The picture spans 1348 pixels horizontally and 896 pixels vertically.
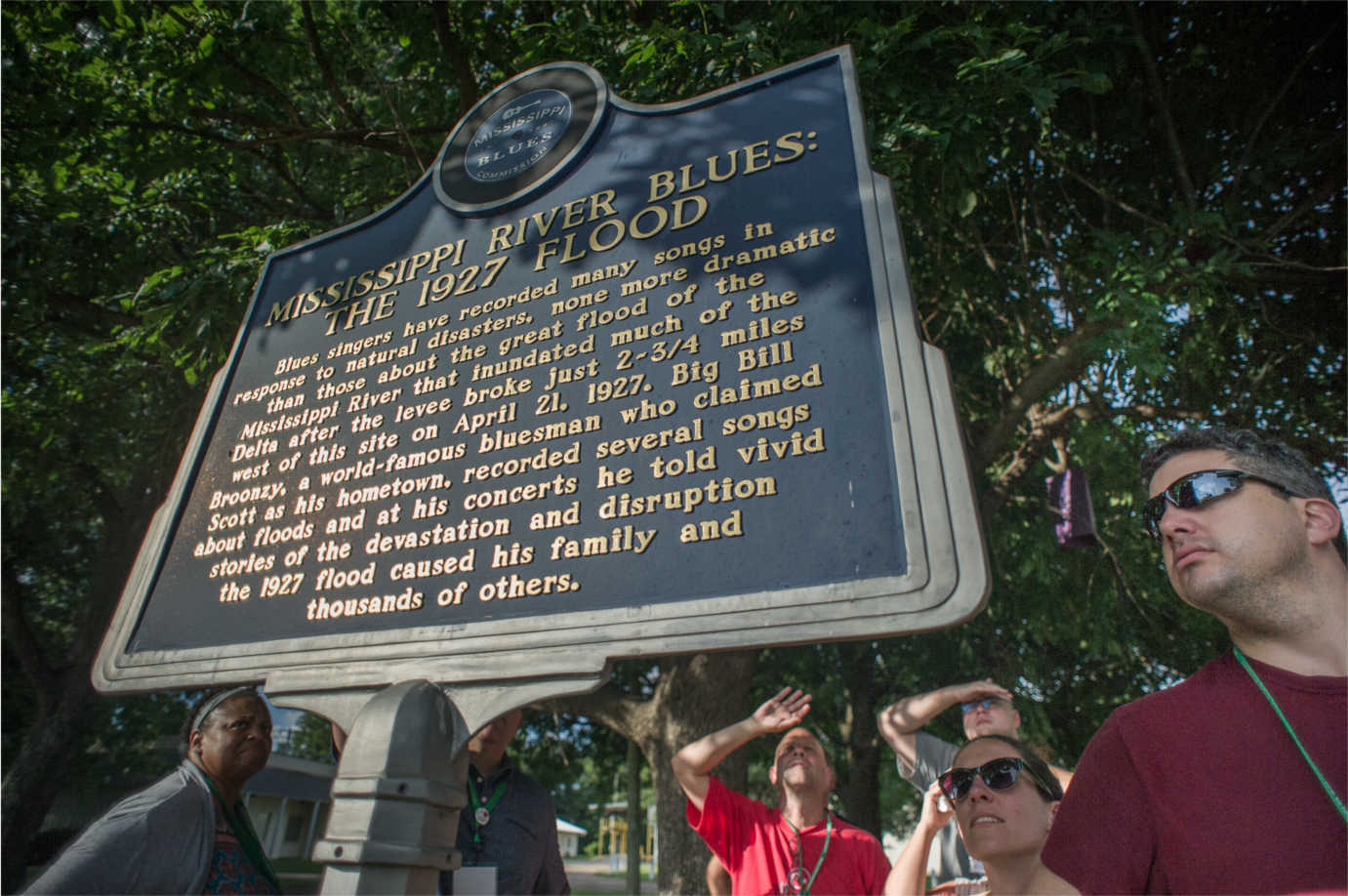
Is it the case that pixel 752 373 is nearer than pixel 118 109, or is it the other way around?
pixel 752 373

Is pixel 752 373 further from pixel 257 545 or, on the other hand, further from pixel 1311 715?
pixel 257 545

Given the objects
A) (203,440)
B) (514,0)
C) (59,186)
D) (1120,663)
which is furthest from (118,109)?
(1120,663)

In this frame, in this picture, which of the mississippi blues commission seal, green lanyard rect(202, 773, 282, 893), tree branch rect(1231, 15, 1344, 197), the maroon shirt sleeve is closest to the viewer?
the maroon shirt sleeve

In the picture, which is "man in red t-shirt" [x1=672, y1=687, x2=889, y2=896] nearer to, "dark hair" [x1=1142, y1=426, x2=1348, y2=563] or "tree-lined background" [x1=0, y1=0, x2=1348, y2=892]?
"dark hair" [x1=1142, y1=426, x2=1348, y2=563]

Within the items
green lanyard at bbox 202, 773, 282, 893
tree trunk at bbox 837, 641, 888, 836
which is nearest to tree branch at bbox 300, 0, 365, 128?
green lanyard at bbox 202, 773, 282, 893

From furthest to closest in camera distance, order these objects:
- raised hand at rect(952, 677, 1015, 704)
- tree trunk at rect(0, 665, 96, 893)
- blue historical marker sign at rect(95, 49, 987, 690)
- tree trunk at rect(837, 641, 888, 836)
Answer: tree trunk at rect(837, 641, 888, 836)
tree trunk at rect(0, 665, 96, 893)
raised hand at rect(952, 677, 1015, 704)
blue historical marker sign at rect(95, 49, 987, 690)

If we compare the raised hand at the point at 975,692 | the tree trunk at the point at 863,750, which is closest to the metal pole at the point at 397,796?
the raised hand at the point at 975,692

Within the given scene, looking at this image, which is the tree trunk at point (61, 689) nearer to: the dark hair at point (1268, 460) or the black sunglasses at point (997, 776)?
the black sunglasses at point (997, 776)

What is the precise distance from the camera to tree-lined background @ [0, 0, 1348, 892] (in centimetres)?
463

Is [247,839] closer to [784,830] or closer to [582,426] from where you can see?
[582,426]

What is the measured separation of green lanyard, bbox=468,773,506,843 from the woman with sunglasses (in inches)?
64.7

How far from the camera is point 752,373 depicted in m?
2.13

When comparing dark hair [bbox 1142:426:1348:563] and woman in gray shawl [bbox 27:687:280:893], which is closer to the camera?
dark hair [bbox 1142:426:1348:563]

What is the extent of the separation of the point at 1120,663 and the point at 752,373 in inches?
454
